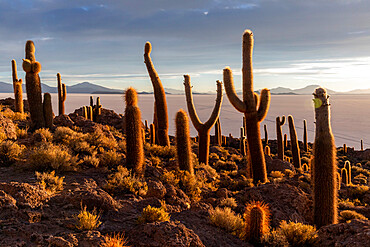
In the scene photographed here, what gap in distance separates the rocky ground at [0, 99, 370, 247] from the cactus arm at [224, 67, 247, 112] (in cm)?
375

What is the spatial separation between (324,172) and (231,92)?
7.34m

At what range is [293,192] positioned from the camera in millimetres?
11812

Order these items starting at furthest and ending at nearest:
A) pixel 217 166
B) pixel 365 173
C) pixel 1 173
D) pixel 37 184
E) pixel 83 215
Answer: pixel 365 173 → pixel 217 166 → pixel 1 173 → pixel 37 184 → pixel 83 215

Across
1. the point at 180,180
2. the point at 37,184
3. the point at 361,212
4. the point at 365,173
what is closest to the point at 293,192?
the point at 361,212

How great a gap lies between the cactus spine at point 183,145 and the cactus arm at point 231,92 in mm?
2973

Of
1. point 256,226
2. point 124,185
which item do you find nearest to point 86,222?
point 124,185

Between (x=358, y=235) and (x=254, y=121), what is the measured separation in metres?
9.48

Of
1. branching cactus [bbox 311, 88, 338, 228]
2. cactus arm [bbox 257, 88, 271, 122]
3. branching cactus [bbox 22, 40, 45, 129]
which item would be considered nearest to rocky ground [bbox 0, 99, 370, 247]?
branching cactus [bbox 311, 88, 338, 228]

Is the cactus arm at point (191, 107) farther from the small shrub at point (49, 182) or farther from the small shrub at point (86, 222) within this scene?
the small shrub at point (86, 222)

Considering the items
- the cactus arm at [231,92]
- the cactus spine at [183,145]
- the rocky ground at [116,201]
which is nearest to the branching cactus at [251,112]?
the cactus arm at [231,92]

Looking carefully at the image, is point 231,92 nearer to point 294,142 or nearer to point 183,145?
point 183,145

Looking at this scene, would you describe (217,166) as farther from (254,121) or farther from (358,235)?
(358,235)

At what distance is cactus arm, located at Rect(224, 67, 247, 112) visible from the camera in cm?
1568

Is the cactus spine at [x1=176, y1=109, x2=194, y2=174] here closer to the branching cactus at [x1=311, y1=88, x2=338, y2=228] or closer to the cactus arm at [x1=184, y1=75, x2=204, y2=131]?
the cactus arm at [x1=184, y1=75, x2=204, y2=131]
